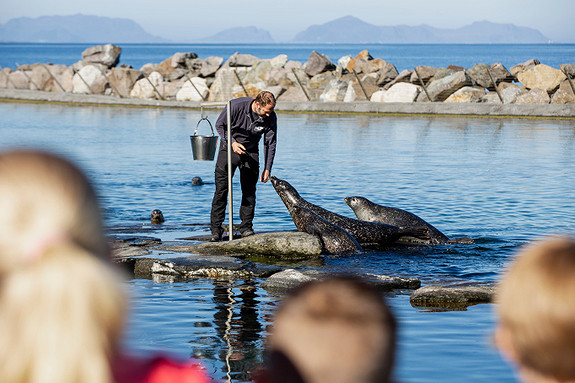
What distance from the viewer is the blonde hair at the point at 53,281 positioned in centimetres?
132

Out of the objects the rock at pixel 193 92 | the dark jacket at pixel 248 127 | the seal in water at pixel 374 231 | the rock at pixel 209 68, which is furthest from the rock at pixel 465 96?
the dark jacket at pixel 248 127

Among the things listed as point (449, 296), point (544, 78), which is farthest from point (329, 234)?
point (544, 78)

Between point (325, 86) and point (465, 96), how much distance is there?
8.45m

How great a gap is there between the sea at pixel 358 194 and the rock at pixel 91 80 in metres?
8.98

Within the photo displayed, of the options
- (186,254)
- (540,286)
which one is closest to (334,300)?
(540,286)

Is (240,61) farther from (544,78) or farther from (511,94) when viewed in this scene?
(511,94)

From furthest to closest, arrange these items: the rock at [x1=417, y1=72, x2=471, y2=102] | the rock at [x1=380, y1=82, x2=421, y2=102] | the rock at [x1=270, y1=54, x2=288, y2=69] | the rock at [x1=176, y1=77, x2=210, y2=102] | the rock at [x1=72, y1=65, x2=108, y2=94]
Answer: the rock at [x1=270, y1=54, x2=288, y2=69]
the rock at [x1=72, y1=65, x2=108, y2=94]
the rock at [x1=176, y1=77, x2=210, y2=102]
the rock at [x1=380, y1=82, x2=421, y2=102]
the rock at [x1=417, y1=72, x2=471, y2=102]

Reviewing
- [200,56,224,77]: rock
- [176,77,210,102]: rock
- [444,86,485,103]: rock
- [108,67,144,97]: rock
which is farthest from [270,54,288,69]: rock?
[444,86,485,103]: rock

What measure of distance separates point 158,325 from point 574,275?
18.5 feet

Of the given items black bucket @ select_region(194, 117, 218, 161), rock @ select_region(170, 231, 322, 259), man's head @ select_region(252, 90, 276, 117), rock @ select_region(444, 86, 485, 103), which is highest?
man's head @ select_region(252, 90, 276, 117)

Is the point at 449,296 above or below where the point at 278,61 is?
below

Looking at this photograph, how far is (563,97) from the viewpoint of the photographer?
1273 inches

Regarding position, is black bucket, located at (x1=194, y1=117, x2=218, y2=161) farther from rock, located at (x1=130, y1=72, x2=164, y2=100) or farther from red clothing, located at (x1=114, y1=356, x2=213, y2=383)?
rock, located at (x1=130, y1=72, x2=164, y2=100)

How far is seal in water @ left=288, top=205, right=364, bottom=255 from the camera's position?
10273mm
